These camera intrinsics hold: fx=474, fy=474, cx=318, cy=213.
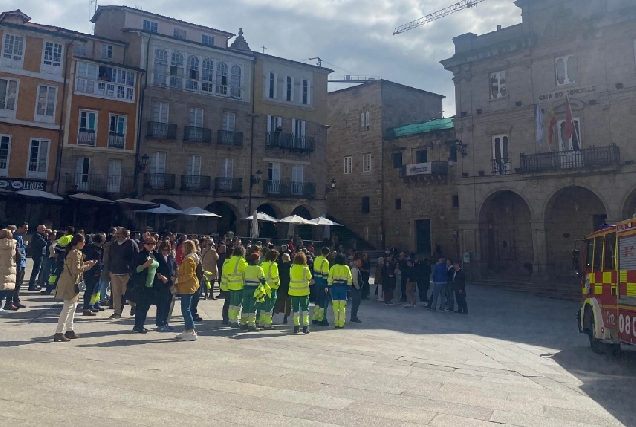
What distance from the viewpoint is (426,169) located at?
33.5 metres

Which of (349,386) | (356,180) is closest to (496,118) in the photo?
(356,180)

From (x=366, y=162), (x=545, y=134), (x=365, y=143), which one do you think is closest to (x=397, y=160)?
(x=366, y=162)

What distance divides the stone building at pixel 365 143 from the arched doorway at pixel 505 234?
9.90 m

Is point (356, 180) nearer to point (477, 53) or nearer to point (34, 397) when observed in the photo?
point (477, 53)

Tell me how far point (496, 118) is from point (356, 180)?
14360 millimetres

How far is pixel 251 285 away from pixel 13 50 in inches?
957

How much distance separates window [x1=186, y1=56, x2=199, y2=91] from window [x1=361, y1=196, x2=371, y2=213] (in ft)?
51.5

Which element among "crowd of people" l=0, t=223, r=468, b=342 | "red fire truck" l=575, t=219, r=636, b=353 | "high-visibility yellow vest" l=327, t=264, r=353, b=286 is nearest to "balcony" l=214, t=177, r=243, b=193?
"crowd of people" l=0, t=223, r=468, b=342

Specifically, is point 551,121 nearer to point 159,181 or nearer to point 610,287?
point 610,287

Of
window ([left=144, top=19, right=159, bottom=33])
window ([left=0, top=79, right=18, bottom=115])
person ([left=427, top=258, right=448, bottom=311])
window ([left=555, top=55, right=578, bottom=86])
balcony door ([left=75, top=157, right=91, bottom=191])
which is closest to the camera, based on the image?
person ([left=427, top=258, right=448, bottom=311])

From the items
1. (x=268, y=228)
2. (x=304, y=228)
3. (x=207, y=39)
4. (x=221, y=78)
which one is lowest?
(x=268, y=228)

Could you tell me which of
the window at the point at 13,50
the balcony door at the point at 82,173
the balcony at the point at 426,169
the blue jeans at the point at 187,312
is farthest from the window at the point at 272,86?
the blue jeans at the point at 187,312

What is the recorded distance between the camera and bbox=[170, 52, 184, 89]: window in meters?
30.0

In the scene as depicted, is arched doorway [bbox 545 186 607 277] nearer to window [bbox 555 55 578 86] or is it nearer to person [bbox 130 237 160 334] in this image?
window [bbox 555 55 578 86]
